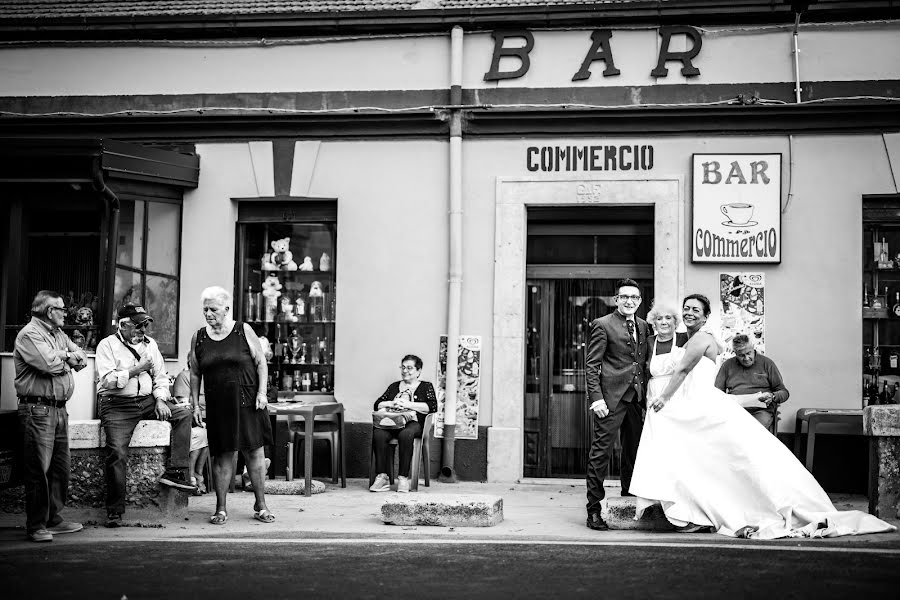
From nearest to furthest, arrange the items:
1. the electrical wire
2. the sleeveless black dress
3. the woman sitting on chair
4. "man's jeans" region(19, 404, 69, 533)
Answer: "man's jeans" region(19, 404, 69, 533) → the sleeveless black dress → the woman sitting on chair → the electrical wire

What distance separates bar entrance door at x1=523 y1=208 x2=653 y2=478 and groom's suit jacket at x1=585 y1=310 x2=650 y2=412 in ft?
11.1

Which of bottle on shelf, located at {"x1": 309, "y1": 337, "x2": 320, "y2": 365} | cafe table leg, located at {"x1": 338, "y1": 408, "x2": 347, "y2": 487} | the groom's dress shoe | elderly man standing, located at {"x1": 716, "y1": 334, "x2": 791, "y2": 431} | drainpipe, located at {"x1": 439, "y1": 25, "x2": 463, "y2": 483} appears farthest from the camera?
bottle on shelf, located at {"x1": 309, "y1": 337, "x2": 320, "y2": 365}

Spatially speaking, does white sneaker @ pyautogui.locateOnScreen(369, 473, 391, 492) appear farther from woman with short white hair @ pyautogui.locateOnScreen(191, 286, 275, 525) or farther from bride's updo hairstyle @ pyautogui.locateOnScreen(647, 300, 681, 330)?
bride's updo hairstyle @ pyautogui.locateOnScreen(647, 300, 681, 330)

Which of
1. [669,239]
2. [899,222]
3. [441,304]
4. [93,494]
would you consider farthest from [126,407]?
[899,222]

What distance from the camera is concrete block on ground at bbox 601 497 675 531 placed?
8516 millimetres

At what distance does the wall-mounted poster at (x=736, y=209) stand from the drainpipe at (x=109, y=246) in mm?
6322

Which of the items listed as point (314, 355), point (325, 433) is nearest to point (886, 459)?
point (325, 433)

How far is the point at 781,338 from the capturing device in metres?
11.6

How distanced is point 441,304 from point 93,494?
452 centimetres

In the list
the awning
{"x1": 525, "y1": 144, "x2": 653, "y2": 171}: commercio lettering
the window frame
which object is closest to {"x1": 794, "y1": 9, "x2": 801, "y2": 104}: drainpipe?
{"x1": 525, "y1": 144, "x2": 653, "y2": 171}: commercio lettering

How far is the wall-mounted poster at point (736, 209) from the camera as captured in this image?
11672mm

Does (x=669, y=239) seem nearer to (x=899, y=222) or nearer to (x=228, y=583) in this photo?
(x=899, y=222)

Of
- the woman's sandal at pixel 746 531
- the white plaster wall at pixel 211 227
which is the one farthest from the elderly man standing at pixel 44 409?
the woman's sandal at pixel 746 531

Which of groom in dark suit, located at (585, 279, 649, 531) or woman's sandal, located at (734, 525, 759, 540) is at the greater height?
groom in dark suit, located at (585, 279, 649, 531)
